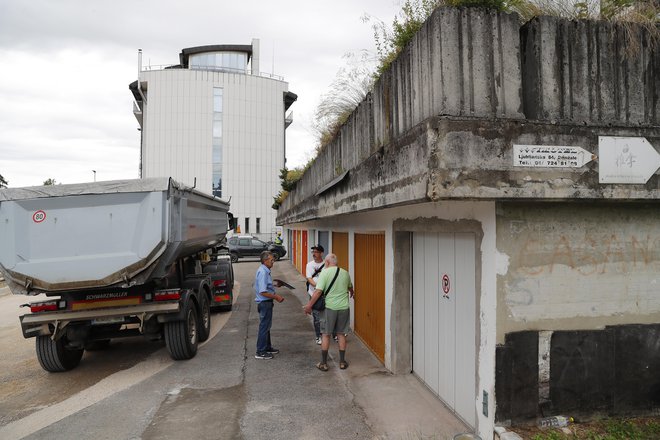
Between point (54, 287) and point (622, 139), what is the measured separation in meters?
6.64

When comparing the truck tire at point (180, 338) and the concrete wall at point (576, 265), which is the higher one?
the concrete wall at point (576, 265)

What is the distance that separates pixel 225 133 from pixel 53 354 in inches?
1393

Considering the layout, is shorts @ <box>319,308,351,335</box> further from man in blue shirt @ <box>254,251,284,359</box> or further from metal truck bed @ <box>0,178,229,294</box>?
metal truck bed @ <box>0,178,229,294</box>

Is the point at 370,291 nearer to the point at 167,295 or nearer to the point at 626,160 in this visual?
the point at 167,295

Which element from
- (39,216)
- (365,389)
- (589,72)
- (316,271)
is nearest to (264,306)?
(316,271)

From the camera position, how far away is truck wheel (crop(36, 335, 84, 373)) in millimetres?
6504

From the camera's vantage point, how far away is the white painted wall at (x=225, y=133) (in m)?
39.2

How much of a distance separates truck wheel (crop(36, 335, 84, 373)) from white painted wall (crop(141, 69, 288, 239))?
33802 mm

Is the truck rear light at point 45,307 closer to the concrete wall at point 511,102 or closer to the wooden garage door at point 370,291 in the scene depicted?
the wooden garage door at point 370,291

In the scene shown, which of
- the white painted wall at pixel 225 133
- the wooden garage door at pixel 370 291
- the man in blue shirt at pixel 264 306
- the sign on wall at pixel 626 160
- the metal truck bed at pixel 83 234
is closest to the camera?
the sign on wall at pixel 626 160

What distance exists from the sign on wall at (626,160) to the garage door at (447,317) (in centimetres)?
122

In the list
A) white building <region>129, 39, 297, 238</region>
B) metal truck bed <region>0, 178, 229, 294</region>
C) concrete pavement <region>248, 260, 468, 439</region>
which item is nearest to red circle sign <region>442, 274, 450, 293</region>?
concrete pavement <region>248, 260, 468, 439</region>

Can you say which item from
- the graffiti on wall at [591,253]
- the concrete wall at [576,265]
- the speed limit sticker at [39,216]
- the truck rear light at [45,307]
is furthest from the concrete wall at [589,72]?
the truck rear light at [45,307]

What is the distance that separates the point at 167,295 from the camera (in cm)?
654
